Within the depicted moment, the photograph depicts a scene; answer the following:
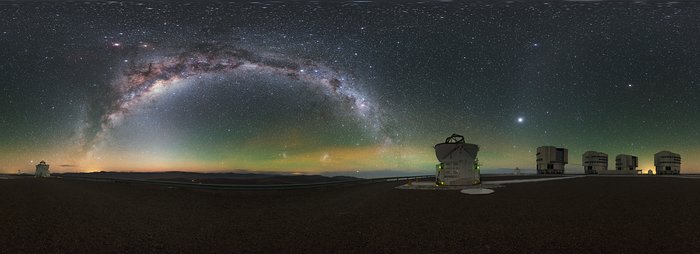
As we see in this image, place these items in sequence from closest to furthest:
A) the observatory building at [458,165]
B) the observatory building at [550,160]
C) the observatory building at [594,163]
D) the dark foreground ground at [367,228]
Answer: the dark foreground ground at [367,228], the observatory building at [458,165], the observatory building at [550,160], the observatory building at [594,163]

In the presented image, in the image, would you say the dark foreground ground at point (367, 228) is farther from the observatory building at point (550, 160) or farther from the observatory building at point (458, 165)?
the observatory building at point (550, 160)

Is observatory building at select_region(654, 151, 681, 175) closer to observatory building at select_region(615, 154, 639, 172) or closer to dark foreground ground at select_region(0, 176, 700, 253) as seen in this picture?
observatory building at select_region(615, 154, 639, 172)

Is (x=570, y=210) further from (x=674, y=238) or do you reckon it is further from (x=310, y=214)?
(x=310, y=214)

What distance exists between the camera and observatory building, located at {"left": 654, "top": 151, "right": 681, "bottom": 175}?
85.2m

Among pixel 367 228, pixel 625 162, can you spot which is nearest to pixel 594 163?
pixel 625 162

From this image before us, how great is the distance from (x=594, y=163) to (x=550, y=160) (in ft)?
52.9

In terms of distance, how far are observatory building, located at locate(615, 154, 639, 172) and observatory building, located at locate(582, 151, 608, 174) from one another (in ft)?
12.2

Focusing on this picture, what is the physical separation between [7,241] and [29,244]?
105 centimetres

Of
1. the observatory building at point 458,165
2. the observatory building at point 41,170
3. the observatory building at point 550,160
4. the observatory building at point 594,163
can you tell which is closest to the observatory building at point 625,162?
the observatory building at point 594,163

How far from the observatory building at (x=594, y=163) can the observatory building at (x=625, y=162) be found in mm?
3705

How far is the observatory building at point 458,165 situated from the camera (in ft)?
125

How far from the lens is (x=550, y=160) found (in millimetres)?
80125

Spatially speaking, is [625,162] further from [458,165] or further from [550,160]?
[458,165]

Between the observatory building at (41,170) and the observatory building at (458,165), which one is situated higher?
the observatory building at (458,165)
